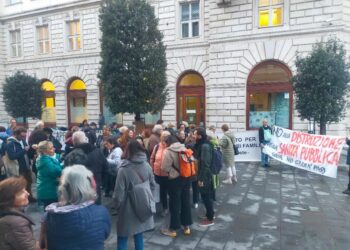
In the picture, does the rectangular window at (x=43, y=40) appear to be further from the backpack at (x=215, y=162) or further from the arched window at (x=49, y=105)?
the backpack at (x=215, y=162)

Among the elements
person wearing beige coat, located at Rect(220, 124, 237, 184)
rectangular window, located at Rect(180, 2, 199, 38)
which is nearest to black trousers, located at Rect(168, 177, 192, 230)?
person wearing beige coat, located at Rect(220, 124, 237, 184)

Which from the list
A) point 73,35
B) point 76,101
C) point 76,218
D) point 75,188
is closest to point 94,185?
point 75,188

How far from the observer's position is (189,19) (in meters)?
18.7

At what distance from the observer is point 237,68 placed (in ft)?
56.0

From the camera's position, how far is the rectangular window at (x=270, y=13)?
1600 cm

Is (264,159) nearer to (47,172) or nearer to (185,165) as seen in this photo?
(185,165)

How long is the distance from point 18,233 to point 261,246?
12.6ft

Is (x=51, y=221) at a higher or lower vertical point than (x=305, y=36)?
lower

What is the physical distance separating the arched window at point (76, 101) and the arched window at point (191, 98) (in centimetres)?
783

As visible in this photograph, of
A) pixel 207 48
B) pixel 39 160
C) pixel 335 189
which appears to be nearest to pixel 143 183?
pixel 39 160

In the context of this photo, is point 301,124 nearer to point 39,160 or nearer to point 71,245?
point 39,160

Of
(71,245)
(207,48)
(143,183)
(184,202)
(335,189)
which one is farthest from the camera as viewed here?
(207,48)

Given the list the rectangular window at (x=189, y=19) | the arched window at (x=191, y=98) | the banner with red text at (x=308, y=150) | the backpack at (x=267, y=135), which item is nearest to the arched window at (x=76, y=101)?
the arched window at (x=191, y=98)

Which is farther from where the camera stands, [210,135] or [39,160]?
[210,135]
